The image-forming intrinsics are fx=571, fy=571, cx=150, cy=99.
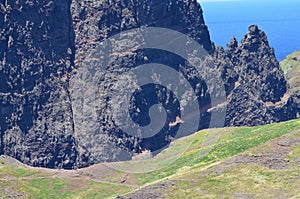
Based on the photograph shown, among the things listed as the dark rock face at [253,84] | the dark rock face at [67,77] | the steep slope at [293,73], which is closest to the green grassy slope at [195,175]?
the dark rock face at [67,77]

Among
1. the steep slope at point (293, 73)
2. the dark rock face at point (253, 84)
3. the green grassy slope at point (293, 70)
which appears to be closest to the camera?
the dark rock face at point (253, 84)

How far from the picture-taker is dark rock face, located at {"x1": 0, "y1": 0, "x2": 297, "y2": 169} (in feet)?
308

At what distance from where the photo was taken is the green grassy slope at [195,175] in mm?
57062

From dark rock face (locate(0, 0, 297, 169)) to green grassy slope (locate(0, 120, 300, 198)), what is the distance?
615cm

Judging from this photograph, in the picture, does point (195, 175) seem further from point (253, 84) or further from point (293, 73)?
point (293, 73)

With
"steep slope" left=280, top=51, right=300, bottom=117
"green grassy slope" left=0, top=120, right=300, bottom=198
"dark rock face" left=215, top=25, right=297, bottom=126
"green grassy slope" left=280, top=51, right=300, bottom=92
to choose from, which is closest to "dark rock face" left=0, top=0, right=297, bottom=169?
"dark rock face" left=215, top=25, right=297, bottom=126

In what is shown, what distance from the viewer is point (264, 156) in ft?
209

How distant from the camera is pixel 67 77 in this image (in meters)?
99.7

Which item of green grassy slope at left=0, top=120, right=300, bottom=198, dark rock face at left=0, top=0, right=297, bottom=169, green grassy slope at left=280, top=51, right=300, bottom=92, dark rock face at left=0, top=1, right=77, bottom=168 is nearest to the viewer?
green grassy slope at left=0, top=120, right=300, bottom=198

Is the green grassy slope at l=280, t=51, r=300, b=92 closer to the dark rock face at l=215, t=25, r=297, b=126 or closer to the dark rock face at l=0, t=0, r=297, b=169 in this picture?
the dark rock face at l=215, t=25, r=297, b=126

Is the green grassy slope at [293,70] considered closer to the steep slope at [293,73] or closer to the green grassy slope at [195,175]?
the steep slope at [293,73]

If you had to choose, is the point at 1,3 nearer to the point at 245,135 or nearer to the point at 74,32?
the point at 74,32

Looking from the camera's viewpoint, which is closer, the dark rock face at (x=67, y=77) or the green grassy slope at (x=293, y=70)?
the dark rock face at (x=67, y=77)

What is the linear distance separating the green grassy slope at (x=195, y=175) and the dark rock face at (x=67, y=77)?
6.15 meters
